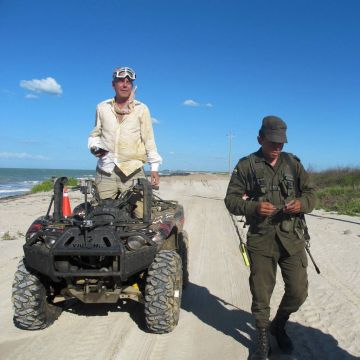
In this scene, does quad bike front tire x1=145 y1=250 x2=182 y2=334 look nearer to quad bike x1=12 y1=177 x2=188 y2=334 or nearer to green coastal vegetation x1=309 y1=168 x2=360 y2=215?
quad bike x1=12 y1=177 x2=188 y2=334

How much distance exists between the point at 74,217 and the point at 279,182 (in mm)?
2404

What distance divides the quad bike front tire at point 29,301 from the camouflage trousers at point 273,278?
2.16 m

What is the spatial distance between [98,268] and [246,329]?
175cm

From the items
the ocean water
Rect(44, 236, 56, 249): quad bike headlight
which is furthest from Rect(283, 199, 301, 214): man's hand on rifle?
the ocean water

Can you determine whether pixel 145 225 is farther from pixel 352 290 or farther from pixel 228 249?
pixel 228 249

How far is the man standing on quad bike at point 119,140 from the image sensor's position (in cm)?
569

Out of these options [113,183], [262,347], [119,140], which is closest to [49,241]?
[113,183]

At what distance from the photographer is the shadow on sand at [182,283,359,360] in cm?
419

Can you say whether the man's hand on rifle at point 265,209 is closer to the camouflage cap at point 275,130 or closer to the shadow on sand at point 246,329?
the camouflage cap at point 275,130

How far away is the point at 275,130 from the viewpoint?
13.2 ft

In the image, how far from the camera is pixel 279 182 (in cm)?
409

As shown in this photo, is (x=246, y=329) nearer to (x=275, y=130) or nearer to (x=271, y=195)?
→ (x=271, y=195)

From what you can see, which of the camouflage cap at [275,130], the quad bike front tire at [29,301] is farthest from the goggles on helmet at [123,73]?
the quad bike front tire at [29,301]

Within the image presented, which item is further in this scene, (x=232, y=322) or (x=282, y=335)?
(x=232, y=322)
